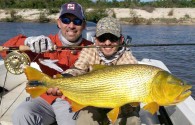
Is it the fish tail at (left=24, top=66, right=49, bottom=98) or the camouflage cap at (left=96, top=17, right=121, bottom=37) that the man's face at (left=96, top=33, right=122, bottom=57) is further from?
the fish tail at (left=24, top=66, right=49, bottom=98)

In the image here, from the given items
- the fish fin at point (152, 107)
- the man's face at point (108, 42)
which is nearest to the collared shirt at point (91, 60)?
the man's face at point (108, 42)

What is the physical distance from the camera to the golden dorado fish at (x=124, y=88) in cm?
271

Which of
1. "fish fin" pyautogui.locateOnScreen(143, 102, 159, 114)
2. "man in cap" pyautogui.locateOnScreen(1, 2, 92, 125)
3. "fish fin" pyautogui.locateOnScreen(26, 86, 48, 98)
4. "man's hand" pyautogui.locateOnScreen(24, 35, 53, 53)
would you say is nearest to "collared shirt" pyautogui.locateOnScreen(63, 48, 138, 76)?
"man in cap" pyautogui.locateOnScreen(1, 2, 92, 125)

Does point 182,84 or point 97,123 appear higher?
point 182,84

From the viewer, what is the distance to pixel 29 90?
3.11m

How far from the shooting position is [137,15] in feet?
Answer: 142

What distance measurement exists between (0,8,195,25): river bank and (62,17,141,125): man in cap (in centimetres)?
3528

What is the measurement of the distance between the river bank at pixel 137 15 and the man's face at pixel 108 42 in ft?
116

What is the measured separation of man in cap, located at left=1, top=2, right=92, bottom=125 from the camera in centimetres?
352

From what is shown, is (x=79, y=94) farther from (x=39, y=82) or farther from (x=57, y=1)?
(x=57, y=1)

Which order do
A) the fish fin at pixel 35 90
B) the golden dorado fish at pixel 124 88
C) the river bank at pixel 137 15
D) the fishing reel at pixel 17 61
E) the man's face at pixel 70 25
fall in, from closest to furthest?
the golden dorado fish at pixel 124 88 → the fish fin at pixel 35 90 → the fishing reel at pixel 17 61 → the man's face at pixel 70 25 → the river bank at pixel 137 15

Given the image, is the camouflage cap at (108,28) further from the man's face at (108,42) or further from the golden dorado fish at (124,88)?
the golden dorado fish at (124,88)

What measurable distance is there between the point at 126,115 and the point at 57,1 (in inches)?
1882

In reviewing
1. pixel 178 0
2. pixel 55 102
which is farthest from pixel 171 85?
pixel 178 0
